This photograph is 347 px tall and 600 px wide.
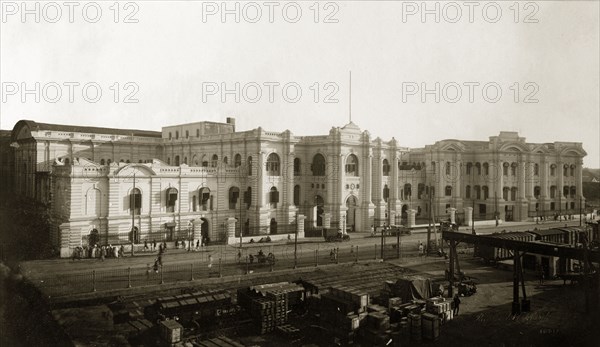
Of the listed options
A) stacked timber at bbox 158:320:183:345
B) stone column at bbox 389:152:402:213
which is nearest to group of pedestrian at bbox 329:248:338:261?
stacked timber at bbox 158:320:183:345

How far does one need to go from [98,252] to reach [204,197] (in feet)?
41.8

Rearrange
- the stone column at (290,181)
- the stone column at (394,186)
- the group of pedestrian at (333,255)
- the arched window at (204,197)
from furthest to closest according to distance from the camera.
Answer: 1. the stone column at (394,186)
2. the stone column at (290,181)
3. the arched window at (204,197)
4. the group of pedestrian at (333,255)

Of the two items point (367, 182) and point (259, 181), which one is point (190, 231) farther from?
point (367, 182)

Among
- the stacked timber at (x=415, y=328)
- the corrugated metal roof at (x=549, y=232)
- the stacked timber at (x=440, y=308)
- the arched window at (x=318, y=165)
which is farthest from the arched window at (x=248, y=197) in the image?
the stacked timber at (x=415, y=328)

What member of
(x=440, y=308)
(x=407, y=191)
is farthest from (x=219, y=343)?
(x=407, y=191)

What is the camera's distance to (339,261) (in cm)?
3906

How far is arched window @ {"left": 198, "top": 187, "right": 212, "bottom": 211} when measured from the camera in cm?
4844

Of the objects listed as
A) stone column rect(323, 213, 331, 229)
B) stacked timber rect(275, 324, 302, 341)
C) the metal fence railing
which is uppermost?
stone column rect(323, 213, 331, 229)

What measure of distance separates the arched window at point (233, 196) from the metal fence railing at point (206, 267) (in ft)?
25.6

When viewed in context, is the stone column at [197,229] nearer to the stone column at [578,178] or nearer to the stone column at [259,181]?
the stone column at [259,181]

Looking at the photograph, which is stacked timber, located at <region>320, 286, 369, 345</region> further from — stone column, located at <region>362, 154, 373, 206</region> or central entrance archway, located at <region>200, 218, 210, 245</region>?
stone column, located at <region>362, 154, 373, 206</region>

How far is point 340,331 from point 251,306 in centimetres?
462

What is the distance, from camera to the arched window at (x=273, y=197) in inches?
2084

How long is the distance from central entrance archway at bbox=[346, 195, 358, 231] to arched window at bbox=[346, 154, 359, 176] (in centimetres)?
307
